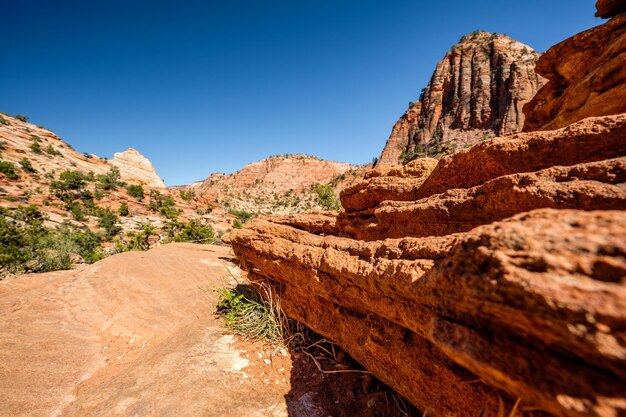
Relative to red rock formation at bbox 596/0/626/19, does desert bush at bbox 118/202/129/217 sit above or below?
below

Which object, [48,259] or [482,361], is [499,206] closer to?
[482,361]

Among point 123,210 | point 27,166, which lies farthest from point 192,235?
point 27,166

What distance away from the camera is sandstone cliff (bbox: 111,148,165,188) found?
195ft

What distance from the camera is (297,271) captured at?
3324 millimetres

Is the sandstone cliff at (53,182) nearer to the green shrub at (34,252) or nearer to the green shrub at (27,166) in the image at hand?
the green shrub at (27,166)

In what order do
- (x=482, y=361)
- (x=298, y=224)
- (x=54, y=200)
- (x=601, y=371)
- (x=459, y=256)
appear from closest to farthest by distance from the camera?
1. (x=601, y=371)
2. (x=482, y=361)
3. (x=459, y=256)
4. (x=298, y=224)
5. (x=54, y=200)

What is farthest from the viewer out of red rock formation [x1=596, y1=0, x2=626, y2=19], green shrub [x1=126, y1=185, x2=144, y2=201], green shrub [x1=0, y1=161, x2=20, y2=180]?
green shrub [x1=126, y1=185, x2=144, y2=201]

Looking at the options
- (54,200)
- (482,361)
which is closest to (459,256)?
(482,361)

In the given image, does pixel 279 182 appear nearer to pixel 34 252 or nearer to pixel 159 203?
pixel 159 203

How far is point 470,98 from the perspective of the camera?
151 feet

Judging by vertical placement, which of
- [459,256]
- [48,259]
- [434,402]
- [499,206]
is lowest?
[48,259]

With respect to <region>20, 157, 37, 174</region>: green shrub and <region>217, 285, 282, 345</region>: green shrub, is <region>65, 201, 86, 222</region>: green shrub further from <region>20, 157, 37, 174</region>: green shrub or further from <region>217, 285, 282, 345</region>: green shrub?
<region>217, 285, 282, 345</region>: green shrub

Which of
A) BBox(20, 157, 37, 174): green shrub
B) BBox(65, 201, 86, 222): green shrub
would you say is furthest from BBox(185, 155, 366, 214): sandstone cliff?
BBox(20, 157, 37, 174): green shrub

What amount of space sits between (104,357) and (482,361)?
5230 mm
